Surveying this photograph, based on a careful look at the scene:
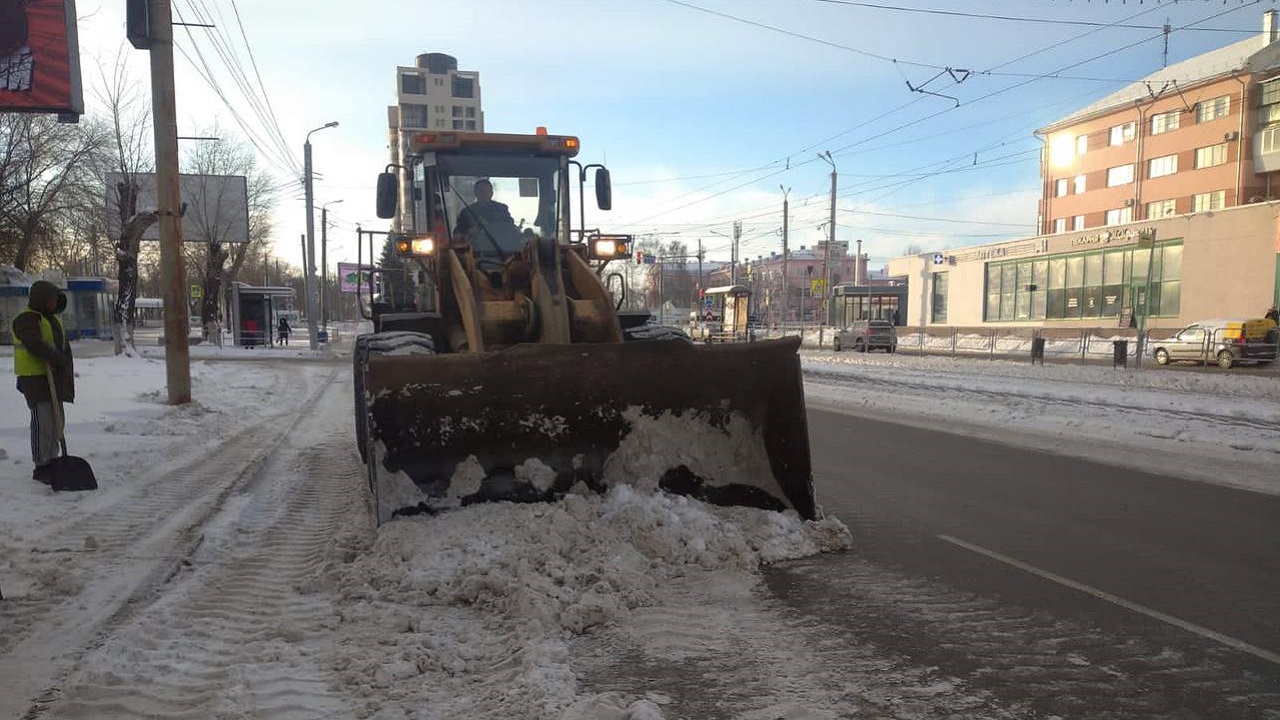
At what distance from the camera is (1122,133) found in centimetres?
4491

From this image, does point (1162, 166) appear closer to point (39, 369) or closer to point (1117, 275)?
point (1117, 275)

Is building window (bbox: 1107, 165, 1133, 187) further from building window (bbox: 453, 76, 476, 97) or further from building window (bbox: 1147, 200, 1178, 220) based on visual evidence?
building window (bbox: 453, 76, 476, 97)

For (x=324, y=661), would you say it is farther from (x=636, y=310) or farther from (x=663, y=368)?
(x=636, y=310)

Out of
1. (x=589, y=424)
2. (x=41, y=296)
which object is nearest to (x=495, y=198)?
(x=589, y=424)

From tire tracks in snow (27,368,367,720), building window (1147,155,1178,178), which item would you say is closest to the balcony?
building window (1147,155,1178,178)

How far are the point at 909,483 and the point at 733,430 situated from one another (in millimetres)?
3002

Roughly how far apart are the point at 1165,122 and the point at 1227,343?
2618 centimetres

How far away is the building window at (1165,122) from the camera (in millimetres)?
41625

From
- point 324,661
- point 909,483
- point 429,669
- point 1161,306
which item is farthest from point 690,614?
point 1161,306

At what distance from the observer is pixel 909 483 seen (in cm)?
781

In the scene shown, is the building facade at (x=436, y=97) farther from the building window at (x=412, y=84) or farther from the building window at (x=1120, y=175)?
the building window at (x=1120, y=175)

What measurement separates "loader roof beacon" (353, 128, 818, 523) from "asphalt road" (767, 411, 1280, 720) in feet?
3.46

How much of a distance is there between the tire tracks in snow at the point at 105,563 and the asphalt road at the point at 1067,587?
3610mm

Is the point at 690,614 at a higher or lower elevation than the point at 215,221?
lower
